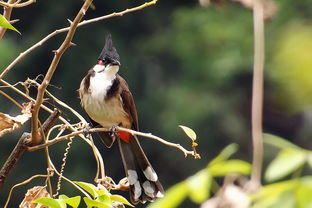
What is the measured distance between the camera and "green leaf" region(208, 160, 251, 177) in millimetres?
784

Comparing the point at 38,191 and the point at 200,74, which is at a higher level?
the point at 38,191

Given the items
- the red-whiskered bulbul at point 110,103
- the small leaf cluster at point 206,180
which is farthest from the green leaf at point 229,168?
the red-whiskered bulbul at point 110,103

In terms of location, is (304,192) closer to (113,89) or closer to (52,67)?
(52,67)

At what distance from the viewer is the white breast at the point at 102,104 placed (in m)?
3.10

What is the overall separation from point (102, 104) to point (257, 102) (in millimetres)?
2303

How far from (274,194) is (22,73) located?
516 inches

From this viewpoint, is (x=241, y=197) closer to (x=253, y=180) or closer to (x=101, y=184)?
(x=253, y=180)

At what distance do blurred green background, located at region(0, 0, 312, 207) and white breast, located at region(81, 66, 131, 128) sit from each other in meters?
8.95

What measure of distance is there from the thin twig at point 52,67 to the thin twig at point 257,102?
1.68ft

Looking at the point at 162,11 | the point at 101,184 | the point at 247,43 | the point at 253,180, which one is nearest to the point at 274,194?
the point at 253,180

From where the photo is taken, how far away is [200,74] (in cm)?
1448

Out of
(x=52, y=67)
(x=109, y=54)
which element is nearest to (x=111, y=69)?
(x=109, y=54)

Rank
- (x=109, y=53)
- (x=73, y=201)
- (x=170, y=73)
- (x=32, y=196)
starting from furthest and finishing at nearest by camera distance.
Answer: (x=170, y=73) < (x=109, y=53) < (x=32, y=196) < (x=73, y=201)

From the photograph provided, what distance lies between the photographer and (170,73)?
15453mm
